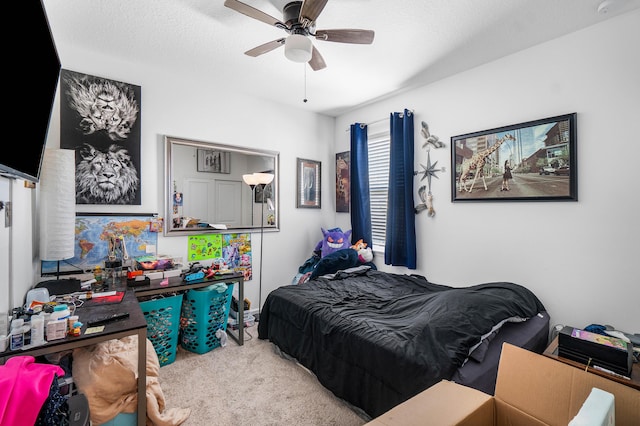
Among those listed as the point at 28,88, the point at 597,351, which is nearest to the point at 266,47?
the point at 28,88

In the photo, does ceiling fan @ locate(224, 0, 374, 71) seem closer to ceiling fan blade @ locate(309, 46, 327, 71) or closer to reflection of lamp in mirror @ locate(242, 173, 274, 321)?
ceiling fan blade @ locate(309, 46, 327, 71)

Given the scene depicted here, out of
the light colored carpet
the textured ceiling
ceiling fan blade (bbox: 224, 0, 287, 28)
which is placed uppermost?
the textured ceiling

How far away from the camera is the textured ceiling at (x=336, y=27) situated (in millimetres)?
1977

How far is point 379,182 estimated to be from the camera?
12.5ft

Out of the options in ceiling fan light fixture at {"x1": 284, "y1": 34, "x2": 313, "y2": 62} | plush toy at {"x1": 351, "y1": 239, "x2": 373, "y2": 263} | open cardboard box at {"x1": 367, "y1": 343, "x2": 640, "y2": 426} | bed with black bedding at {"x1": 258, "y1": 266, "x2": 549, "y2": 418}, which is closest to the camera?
open cardboard box at {"x1": 367, "y1": 343, "x2": 640, "y2": 426}

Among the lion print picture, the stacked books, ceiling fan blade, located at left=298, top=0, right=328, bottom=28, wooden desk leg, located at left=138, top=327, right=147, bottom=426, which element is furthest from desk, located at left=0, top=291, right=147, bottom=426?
the stacked books

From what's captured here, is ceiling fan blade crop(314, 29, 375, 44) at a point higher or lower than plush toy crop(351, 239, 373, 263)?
higher

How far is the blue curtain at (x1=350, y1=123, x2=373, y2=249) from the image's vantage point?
3.80m

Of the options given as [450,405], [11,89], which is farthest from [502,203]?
[11,89]

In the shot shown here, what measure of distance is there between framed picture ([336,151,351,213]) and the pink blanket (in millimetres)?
3431

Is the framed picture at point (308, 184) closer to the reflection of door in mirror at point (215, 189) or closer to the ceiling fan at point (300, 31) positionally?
the reflection of door in mirror at point (215, 189)

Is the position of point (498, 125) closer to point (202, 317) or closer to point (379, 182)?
point (379, 182)

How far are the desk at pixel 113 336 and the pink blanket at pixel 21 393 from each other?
13.4 inches

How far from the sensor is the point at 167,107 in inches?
115
